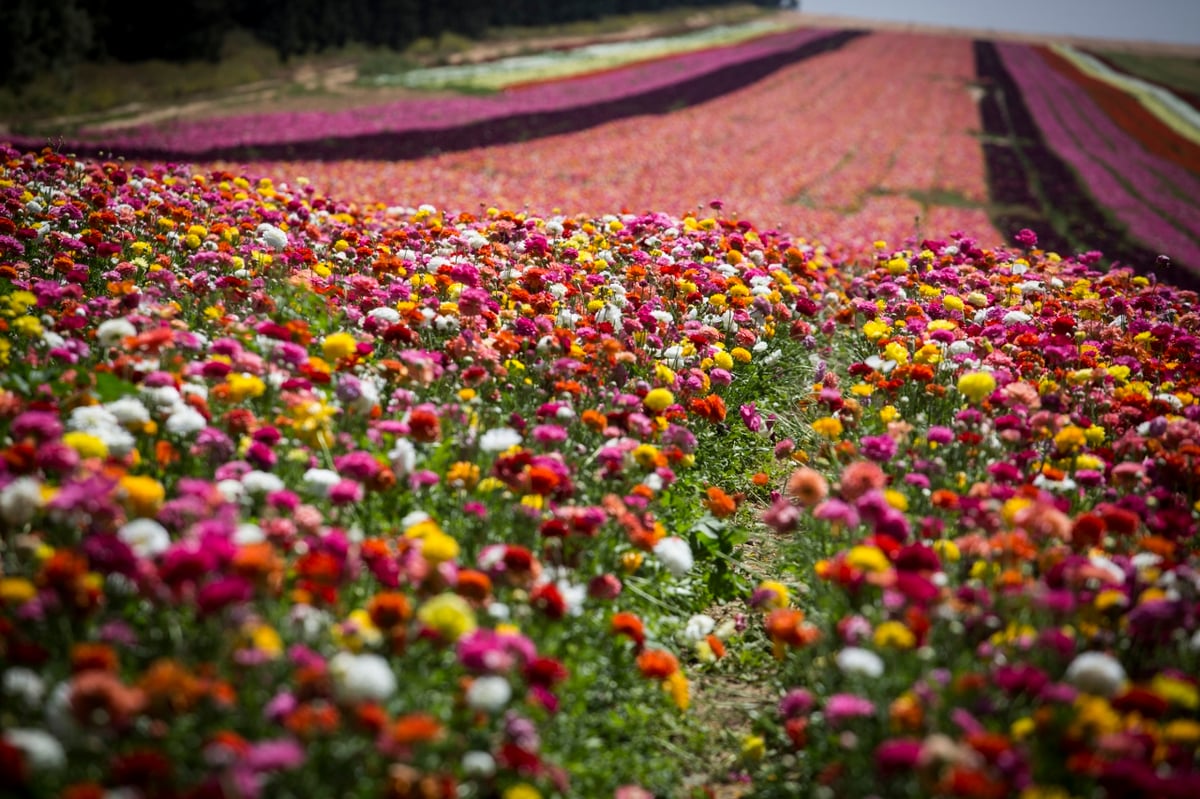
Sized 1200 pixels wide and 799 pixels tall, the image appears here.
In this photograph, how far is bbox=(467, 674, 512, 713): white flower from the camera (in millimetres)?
2240

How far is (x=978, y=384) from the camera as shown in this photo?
4031mm

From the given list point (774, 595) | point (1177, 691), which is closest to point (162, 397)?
point (774, 595)

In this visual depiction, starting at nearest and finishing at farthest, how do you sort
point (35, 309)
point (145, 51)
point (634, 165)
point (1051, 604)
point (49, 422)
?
point (1051, 604), point (49, 422), point (35, 309), point (634, 165), point (145, 51)

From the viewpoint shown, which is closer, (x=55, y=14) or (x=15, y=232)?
(x=15, y=232)

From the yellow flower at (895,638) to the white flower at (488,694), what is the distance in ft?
3.85

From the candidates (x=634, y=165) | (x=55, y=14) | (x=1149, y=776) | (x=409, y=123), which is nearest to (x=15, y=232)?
(x=1149, y=776)

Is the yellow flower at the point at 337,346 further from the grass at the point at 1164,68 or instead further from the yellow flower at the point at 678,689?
the grass at the point at 1164,68

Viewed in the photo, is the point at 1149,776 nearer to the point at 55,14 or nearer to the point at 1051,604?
the point at 1051,604

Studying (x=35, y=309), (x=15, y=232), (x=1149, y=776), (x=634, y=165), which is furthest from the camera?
(x=634, y=165)

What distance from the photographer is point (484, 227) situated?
6.70 m

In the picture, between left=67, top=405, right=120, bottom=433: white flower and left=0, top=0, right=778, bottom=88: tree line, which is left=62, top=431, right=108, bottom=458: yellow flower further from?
left=0, top=0, right=778, bottom=88: tree line

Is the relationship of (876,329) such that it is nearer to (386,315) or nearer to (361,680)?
(386,315)

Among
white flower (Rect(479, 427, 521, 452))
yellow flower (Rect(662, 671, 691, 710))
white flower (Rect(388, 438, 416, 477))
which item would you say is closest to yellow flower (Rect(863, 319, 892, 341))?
white flower (Rect(479, 427, 521, 452))

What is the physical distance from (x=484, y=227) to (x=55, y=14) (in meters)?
21.9
